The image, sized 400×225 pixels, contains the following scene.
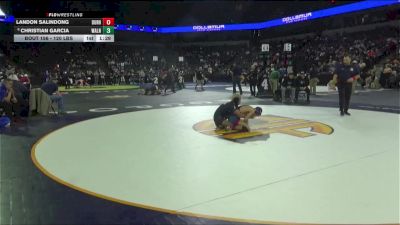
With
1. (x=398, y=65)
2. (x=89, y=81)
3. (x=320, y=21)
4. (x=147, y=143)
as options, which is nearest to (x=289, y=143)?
(x=147, y=143)

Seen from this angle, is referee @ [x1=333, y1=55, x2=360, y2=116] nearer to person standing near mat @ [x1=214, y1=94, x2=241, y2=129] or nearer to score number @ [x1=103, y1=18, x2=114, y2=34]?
person standing near mat @ [x1=214, y1=94, x2=241, y2=129]

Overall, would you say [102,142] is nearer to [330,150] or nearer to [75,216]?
[75,216]

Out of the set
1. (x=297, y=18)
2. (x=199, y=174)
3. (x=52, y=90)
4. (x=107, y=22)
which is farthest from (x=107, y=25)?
(x=297, y=18)

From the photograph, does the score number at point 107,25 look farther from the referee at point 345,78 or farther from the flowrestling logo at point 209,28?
the flowrestling logo at point 209,28

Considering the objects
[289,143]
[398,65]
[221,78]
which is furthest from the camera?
[221,78]

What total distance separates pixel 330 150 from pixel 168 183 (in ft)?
9.45

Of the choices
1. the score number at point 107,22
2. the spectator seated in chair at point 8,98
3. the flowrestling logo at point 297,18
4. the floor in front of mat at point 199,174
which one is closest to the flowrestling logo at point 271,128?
the floor in front of mat at point 199,174

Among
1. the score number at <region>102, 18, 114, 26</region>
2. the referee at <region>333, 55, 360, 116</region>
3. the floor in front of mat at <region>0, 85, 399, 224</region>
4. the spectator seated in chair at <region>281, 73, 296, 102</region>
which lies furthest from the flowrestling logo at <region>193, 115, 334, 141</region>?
the score number at <region>102, 18, 114, 26</region>

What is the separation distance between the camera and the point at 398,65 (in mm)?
21266
